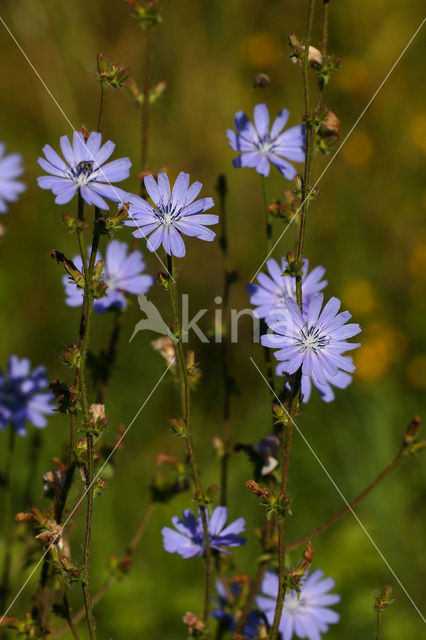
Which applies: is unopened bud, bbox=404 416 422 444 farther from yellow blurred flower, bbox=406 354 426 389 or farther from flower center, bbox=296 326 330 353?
yellow blurred flower, bbox=406 354 426 389

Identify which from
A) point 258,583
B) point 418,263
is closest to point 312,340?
point 258,583

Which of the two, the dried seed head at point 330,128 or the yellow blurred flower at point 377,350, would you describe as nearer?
the dried seed head at point 330,128

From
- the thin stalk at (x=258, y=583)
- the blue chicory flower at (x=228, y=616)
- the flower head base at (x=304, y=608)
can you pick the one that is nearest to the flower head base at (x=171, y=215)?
the thin stalk at (x=258, y=583)

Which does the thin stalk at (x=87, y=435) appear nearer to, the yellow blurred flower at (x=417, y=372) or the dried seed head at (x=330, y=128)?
the dried seed head at (x=330, y=128)

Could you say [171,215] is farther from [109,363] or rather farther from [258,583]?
[258,583]

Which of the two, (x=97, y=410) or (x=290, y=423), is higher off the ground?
(x=97, y=410)

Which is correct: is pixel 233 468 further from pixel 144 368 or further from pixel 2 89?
pixel 2 89
